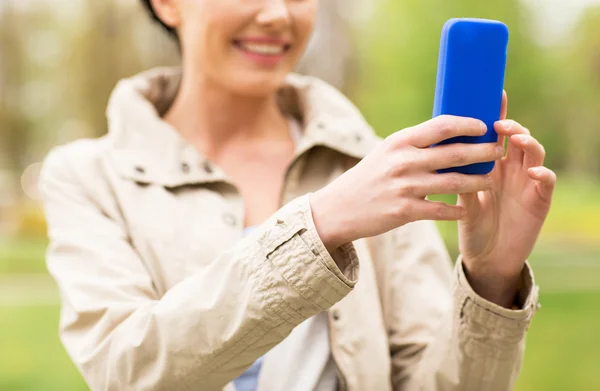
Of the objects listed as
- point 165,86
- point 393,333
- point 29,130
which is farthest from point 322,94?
point 29,130

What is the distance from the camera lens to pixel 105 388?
1214 millimetres

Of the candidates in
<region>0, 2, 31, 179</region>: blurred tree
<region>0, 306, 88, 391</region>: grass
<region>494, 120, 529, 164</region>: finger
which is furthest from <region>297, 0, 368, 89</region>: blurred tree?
<region>0, 2, 31, 179</region>: blurred tree

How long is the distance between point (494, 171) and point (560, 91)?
11.4 metres

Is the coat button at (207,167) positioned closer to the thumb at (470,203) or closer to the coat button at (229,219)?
the coat button at (229,219)

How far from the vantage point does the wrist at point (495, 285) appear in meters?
1.22

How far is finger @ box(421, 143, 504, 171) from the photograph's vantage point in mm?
956

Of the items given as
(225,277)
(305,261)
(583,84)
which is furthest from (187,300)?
(583,84)

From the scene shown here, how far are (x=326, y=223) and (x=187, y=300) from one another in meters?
Result: 0.24

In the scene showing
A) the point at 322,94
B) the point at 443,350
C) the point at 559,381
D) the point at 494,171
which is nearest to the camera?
the point at 494,171

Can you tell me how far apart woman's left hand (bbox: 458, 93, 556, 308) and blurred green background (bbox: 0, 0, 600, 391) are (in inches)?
145

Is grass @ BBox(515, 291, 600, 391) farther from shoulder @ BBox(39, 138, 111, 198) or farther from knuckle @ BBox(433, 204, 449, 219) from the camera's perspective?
knuckle @ BBox(433, 204, 449, 219)

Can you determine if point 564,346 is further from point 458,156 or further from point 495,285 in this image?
point 458,156

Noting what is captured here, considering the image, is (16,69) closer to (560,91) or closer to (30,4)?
(30,4)

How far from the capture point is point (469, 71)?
1.00 metres
